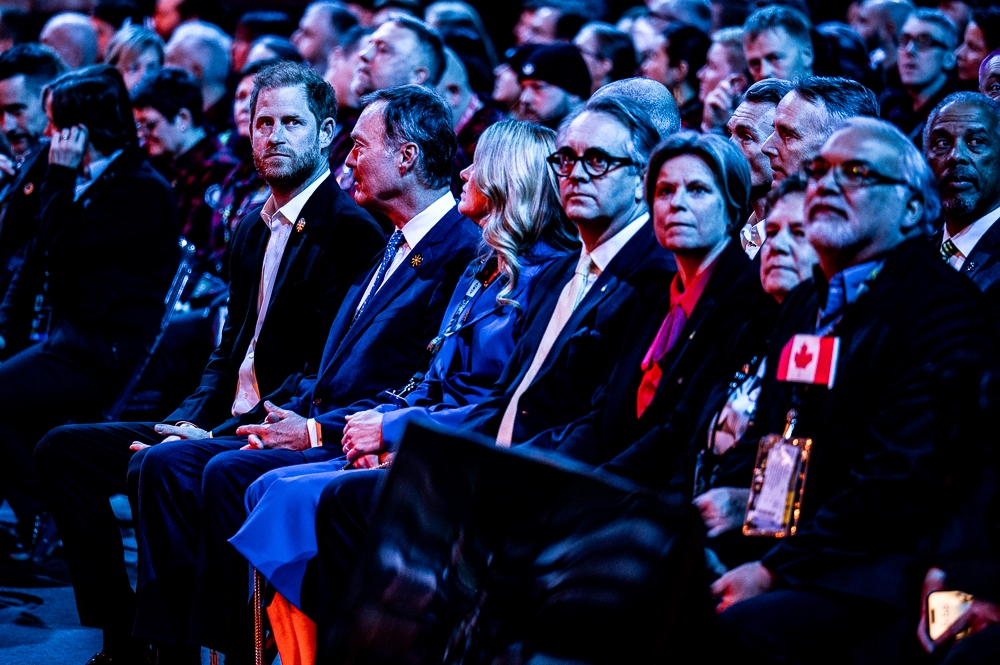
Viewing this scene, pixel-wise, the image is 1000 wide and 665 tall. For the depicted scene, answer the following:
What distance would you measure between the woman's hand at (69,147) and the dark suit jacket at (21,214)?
22.9 inches

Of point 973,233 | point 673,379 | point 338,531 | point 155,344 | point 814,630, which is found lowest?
point 155,344

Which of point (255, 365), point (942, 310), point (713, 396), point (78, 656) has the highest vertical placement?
point (942, 310)

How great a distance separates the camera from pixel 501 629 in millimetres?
2639

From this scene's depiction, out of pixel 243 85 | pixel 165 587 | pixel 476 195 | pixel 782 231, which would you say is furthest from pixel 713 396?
pixel 243 85

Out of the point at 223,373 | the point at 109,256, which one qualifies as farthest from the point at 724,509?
the point at 109,256

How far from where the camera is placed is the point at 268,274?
181 inches

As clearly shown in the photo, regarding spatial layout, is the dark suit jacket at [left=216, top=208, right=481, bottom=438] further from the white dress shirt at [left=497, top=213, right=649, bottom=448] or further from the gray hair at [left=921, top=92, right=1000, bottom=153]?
the gray hair at [left=921, top=92, right=1000, bottom=153]

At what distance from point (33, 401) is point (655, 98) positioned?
2710 mm

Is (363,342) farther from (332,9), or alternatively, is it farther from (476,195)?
(332,9)

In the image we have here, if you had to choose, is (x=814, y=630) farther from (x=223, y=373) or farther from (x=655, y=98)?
(x=223, y=373)

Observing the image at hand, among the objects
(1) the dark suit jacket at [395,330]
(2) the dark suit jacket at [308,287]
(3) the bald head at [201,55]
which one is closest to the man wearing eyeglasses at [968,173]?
(1) the dark suit jacket at [395,330]

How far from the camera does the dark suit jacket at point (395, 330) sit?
416cm

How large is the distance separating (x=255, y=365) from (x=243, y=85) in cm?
284

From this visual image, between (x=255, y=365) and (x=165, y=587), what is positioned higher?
(x=255, y=365)
